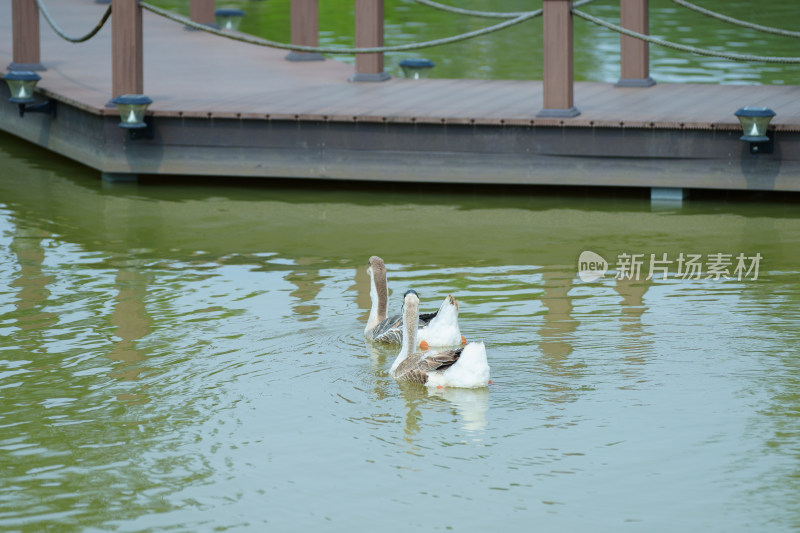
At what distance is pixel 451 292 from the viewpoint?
454 inches

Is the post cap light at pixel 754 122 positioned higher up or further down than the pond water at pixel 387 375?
higher up

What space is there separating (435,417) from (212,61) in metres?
12.1

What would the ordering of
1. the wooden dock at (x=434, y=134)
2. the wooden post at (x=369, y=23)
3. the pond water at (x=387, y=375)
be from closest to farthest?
the pond water at (x=387, y=375)
the wooden dock at (x=434, y=134)
the wooden post at (x=369, y=23)

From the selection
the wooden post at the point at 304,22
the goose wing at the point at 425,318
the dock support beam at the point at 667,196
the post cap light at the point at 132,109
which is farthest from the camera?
the wooden post at the point at 304,22

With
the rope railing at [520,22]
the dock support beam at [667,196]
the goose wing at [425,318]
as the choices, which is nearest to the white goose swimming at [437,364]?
the goose wing at [425,318]

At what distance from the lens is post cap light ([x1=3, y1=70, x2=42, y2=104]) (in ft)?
52.3

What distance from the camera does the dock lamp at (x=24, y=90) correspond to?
52.3 feet

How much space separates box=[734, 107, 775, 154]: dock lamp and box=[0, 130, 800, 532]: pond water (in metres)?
0.75

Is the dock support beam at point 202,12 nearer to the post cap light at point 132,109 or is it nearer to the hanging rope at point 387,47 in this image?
the hanging rope at point 387,47

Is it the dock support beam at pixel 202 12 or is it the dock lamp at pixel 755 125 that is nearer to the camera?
the dock lamp at pixel 755 125

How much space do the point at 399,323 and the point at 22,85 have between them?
7895 millimetres

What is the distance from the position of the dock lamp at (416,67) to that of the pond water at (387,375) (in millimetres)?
4048

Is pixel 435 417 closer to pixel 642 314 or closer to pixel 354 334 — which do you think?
pixel 354 334

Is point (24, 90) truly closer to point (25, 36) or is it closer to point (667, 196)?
point (25, 36)
